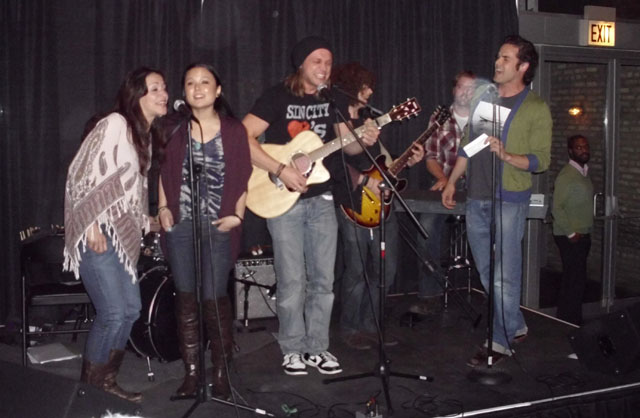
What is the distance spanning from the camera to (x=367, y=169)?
484 centimetres

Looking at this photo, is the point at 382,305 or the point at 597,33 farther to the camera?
the point at 597,33

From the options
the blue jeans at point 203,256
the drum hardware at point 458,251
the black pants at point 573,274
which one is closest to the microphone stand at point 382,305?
the blue jeans at point 203,256

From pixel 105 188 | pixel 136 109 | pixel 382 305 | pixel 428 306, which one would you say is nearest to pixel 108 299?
pixel 105 188

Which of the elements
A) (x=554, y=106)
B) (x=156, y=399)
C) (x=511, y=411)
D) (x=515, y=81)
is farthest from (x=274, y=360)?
(x=554, y=106)

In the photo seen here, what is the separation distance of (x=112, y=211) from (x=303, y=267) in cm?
121

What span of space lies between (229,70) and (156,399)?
289cm

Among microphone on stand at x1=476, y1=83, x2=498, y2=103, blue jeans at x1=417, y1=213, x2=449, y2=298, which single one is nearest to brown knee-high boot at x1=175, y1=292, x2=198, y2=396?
microphone on stand at x1=476, y1=83, x2=498, y2=103

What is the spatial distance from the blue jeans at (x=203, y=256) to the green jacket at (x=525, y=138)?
1.74 metres

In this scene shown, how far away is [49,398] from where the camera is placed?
2.66 metres

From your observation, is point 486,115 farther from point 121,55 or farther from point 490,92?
point 121,55

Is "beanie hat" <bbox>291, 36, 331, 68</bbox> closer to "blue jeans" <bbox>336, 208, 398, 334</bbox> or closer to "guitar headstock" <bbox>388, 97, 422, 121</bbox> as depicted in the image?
"guitar headstock" <bbox>388, 97, 422, 121</bbox>

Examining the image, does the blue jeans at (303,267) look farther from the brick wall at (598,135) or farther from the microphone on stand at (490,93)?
the brick wall at (598,135)

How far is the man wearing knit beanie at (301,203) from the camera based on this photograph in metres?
4.22

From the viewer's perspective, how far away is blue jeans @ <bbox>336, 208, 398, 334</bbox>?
4953 millimetres
